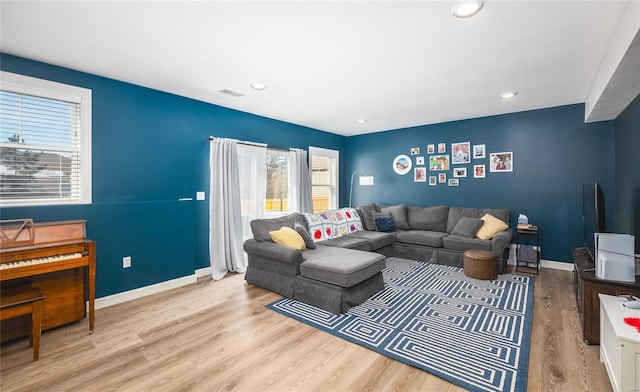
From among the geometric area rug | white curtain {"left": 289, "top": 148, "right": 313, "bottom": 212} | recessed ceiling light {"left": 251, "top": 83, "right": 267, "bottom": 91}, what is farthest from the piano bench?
white curtain {"left": 289, "top": 148, "right": 313, "bottom": 212}

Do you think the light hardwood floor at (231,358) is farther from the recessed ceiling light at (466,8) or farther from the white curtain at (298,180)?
the white curtain at (298,180)

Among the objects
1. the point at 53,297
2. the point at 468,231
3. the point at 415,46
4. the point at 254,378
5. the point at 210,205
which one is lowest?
the point at 254,378

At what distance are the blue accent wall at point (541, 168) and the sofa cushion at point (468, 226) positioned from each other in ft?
2.09

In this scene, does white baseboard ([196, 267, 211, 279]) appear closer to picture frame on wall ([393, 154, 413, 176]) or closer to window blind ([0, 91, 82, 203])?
window blind ([0, 91, 82, 203])

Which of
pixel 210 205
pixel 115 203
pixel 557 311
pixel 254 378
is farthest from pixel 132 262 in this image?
pixel 557 311

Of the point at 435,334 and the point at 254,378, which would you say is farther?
the point at 435,334

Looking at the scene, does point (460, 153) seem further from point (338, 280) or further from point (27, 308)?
point (27, 308)

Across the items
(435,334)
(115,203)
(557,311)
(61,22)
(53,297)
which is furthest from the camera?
(115,203)

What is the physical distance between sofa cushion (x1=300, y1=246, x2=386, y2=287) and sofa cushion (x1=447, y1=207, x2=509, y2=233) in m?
2.44

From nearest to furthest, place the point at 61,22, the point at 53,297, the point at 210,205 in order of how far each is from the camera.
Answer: the point at 61,22 < the point at 53,297 < the point at 210,205

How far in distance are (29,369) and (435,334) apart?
318cm

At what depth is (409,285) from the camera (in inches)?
145

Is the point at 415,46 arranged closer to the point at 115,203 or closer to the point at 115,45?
the point at 115,45

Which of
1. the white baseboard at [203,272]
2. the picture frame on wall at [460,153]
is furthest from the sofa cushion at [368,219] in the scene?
the white baseboard at [203,272]
